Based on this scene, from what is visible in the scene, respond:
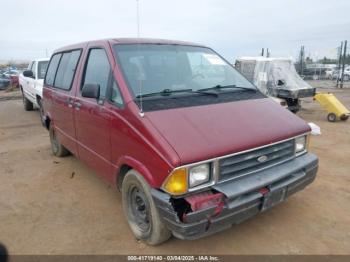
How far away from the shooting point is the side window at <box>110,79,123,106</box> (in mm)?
3322

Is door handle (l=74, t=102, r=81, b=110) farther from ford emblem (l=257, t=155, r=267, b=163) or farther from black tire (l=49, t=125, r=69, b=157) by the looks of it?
ford emblem (l=257, t=155, r=267, b=163)

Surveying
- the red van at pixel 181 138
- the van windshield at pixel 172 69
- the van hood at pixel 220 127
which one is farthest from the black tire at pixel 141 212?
the van windshield at pixel 172 69

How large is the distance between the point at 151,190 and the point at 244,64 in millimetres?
9897

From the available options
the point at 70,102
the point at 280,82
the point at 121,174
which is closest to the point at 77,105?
the point at 70,102

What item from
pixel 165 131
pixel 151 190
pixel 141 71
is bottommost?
pixel 151 190

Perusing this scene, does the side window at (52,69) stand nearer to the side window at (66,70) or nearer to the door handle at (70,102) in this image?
the side window at (66,70)

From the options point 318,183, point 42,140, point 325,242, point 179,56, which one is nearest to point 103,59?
point 179,56

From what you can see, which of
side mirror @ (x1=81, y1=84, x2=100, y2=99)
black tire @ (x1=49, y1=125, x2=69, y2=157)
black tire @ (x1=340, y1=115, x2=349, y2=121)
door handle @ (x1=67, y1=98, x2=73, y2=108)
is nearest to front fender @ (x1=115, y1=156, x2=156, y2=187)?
side mirror @ (x1=81, y1=84, x2=100, y2=99)

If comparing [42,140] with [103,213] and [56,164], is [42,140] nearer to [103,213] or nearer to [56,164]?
[56,164]

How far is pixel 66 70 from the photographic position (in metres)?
5.07

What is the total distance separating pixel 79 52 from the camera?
4.61m

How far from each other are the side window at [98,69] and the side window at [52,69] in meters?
1.74

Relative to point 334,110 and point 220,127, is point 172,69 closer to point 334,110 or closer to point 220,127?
point 220,127

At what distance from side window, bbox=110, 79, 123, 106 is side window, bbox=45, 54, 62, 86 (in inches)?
106
